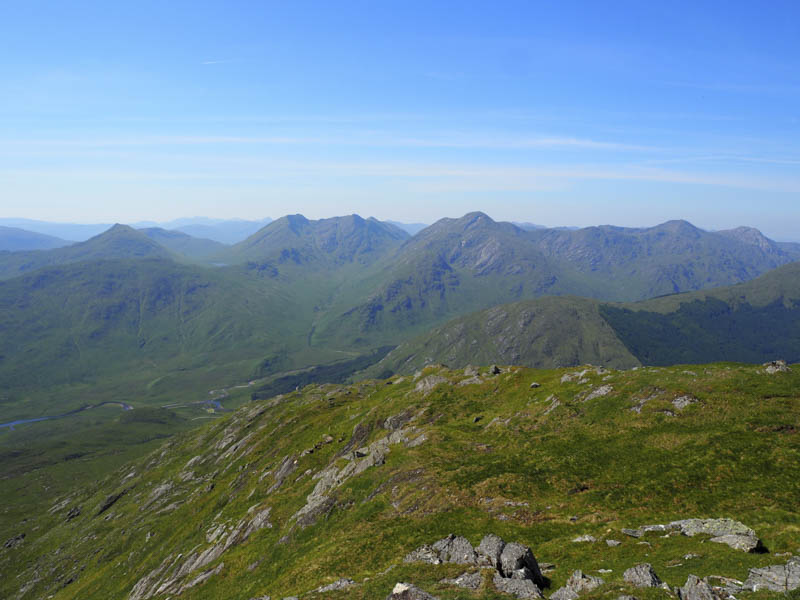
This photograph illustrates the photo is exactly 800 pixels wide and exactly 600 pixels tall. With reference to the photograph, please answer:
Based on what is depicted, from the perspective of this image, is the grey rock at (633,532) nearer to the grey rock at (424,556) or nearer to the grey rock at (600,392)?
the grey rock at (424,556)

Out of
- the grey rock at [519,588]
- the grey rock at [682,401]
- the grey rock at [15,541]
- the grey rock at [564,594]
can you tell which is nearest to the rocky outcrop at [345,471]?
the grey rock at [682,401]

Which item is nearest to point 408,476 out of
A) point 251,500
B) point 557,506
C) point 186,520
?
point 557,506

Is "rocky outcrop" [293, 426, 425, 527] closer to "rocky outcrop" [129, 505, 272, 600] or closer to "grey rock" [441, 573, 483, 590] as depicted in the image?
"rocky outcrop" [129, 505, 272, 600]

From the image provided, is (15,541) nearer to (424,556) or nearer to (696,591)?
(424,556)

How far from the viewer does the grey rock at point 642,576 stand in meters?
23.0

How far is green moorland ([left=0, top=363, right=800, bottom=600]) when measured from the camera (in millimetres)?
31703

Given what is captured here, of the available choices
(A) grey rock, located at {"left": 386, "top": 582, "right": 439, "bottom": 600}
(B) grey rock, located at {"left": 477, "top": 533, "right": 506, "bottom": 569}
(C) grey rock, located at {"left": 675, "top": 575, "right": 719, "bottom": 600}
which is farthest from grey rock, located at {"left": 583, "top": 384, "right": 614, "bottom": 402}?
(A) grey rock, located at {"left": 386, "top": 582, "right": 439, "bottom": 600}

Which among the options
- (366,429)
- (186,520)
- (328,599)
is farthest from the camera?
(186,520)

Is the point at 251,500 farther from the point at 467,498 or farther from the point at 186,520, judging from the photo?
the point at 467,498

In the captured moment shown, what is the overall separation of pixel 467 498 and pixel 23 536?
221798mm

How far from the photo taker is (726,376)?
52562mm

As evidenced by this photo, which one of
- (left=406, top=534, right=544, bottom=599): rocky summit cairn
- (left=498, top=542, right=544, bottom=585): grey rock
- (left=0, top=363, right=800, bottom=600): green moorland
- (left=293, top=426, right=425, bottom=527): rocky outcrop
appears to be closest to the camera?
(left=406, top=534, right=544, bottom=599): rocky summit cairn

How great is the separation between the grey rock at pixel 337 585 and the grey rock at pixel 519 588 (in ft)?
52.2

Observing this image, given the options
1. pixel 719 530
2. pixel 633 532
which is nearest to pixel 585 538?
pixel 633 532
